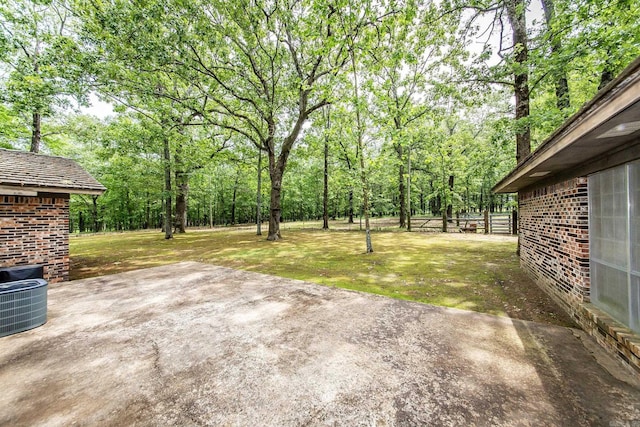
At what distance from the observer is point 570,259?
422 cm

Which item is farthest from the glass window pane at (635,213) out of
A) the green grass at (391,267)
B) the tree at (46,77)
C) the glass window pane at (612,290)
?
the tree at (46,77)

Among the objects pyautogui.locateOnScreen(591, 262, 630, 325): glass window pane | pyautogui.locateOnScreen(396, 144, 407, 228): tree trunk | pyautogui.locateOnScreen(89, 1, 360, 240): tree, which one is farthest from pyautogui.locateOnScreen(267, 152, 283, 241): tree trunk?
pyautogui.locateOnScreen(591, 262, 630, 325): glass window pane

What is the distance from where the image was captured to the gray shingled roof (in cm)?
590

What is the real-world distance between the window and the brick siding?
12 centimetres

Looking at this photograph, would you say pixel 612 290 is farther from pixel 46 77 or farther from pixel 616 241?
pixel 46 77

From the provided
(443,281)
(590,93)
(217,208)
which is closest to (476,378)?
(443,281)

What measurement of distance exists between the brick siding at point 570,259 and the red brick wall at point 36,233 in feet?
38.1

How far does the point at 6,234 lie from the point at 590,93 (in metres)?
20.6

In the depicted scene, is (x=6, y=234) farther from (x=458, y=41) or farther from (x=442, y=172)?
(x=442, y=172)

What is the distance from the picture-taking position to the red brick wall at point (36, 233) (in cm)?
599

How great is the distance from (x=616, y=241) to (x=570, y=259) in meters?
1.12

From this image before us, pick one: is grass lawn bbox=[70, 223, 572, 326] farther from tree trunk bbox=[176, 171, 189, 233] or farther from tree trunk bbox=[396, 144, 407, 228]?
tree trunk bbox=[396, 144, 407, 228]

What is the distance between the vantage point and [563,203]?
14.9ft

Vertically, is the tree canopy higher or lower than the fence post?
higher
